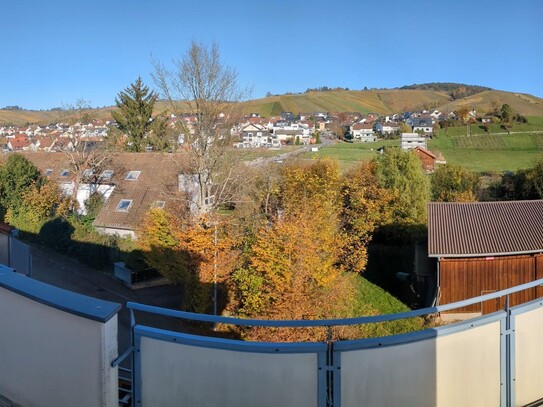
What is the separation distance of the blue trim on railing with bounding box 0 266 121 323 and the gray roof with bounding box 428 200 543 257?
1318 centimetres

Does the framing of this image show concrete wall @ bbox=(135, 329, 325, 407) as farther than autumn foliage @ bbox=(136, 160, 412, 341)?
No

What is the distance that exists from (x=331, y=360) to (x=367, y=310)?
1320 centimetres

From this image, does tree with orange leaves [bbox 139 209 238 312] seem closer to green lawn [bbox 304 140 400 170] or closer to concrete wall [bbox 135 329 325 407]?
concrete wall [bbox 135 329 325 407]

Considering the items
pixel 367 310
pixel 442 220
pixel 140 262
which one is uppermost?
pixel 442 220

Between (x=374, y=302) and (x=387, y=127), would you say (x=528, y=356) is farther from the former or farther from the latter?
(x=387, y=127)

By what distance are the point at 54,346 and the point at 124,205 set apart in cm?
2108

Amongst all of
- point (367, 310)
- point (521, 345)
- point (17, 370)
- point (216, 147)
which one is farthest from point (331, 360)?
point (216, 147)

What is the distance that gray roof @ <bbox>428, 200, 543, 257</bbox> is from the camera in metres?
14.5

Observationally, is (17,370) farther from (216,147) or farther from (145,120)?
(145,120)

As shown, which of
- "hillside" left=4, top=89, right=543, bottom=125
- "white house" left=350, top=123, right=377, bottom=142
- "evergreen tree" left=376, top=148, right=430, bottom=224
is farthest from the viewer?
"hillside" left=4, top=89, right=543, bottom=125

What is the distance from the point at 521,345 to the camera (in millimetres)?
2943

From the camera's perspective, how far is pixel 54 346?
8.61ft

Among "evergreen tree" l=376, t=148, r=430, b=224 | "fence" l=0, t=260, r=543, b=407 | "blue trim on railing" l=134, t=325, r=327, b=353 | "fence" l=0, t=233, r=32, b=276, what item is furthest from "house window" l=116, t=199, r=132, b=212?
"blue trim on railing" l=134, t=325, r=327, b=353

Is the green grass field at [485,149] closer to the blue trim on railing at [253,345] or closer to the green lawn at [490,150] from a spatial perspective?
the green lawn at [490,150]
